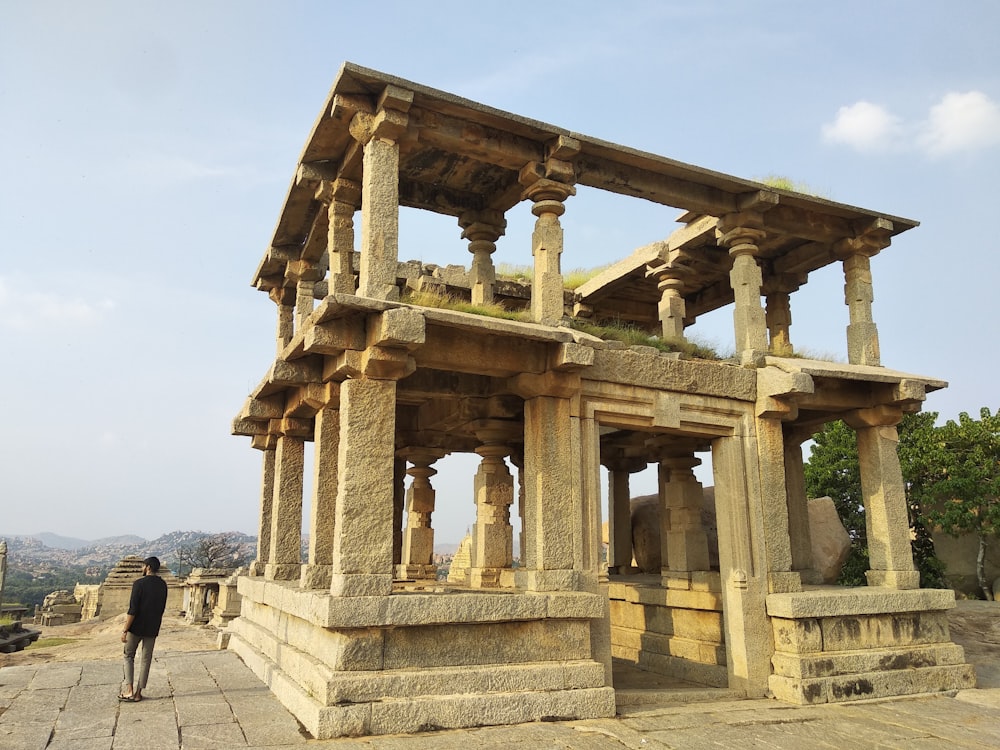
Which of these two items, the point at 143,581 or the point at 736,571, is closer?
the point at 143,581

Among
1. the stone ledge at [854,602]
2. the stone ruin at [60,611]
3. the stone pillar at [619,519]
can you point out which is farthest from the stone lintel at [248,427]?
the stone ruin at [60,611]

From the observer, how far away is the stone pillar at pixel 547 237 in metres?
8.19

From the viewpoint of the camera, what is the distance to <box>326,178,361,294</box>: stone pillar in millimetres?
8680

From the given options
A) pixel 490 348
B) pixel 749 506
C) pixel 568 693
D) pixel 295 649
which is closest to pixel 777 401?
pixel 749 506

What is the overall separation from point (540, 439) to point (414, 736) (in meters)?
3.01

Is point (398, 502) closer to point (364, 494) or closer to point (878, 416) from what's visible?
point (364, 494)

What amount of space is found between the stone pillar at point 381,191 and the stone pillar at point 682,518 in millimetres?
5884

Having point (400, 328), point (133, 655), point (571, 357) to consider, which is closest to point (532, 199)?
point (571, 357)

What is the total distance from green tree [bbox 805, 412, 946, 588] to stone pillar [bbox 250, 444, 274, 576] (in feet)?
38.9

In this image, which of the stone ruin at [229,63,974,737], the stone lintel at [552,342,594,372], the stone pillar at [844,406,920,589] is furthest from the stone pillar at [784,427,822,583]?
the stone lintel at [552,342,594,372]

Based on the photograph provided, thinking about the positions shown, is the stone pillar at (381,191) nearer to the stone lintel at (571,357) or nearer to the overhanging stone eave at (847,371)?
the stone lintel at (571,357)

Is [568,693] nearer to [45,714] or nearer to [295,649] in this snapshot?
[295,649]

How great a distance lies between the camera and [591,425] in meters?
8.12

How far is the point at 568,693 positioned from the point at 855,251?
710 centimetres
